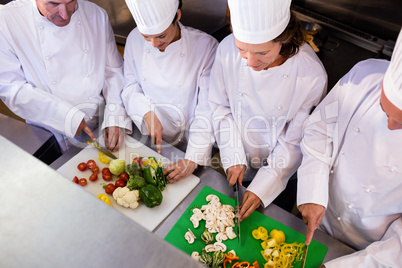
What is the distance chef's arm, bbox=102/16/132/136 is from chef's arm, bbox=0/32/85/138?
0.15m

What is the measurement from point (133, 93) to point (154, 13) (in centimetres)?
49

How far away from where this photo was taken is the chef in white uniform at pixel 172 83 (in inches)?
60.4

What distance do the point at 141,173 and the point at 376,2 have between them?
2.01 metres

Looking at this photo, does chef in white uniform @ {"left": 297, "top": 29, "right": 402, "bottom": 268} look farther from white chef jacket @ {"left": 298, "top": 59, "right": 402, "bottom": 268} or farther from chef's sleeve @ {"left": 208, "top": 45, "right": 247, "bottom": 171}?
chef's sleeve @ {"left": 208, "top": 45, "right": 247, "bottom": 171}

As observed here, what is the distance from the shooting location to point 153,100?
69.8 inches

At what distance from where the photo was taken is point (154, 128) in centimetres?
161

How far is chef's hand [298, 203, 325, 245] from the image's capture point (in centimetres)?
116

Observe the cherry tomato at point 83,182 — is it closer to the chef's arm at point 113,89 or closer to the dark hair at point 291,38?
the chef's arm at point 113,89

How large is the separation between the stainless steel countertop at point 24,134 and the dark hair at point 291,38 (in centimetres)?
119

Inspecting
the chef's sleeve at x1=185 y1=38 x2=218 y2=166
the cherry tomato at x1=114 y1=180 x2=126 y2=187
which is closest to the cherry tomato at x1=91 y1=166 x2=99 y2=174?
the cherry tomato at x1=114 y1=180 x2=126 y2=187

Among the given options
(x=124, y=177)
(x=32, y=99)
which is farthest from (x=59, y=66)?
(x=124, y=177)

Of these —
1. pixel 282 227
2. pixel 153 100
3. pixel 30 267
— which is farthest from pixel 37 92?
pixel 30 267

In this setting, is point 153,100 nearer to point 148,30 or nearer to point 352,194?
point 148,30

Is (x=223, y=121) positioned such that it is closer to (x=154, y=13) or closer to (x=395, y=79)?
(x=154, y=13)
